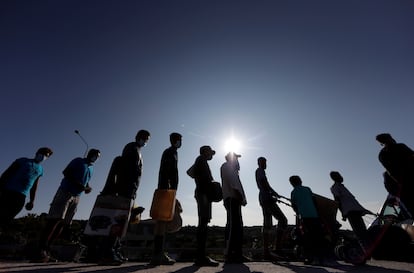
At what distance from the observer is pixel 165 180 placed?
4.18 meters

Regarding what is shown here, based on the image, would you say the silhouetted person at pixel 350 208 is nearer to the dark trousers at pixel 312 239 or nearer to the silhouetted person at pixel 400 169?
the dark trousers at pixel 312 239

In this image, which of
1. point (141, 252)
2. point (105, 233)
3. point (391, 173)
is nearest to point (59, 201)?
point (105, 233)

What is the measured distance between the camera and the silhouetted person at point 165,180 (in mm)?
3752

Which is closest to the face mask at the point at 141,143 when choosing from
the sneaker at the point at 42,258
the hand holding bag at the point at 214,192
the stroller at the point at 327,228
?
the hand holding bag at the point at 214,192

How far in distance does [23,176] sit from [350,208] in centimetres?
653

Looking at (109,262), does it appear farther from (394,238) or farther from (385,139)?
(394,238)

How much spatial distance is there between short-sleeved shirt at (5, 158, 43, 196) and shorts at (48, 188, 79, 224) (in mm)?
518

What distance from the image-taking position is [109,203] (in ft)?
12.5

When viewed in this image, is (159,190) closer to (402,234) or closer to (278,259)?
(278,259)

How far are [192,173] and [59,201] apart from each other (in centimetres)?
275

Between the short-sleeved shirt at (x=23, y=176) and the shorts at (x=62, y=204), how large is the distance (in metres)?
0.52

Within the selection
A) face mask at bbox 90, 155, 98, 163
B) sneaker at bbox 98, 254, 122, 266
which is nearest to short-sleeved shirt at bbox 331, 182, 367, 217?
sneaker at bbox 98, 254, 122, 266

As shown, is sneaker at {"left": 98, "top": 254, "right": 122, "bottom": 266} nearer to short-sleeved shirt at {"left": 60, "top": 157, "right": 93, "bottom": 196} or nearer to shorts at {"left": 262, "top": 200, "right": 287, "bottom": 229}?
short-sleeved shirt at {"left": 60, "top": 157, "right": 93, "bottom": 196}

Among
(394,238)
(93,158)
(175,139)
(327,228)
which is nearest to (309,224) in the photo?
(327,228)
